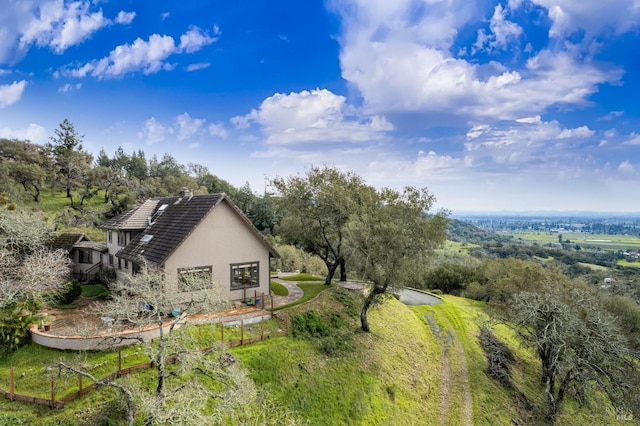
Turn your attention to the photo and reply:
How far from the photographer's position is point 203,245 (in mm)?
20469

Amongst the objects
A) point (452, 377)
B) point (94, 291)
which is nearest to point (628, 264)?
point (452, 377)

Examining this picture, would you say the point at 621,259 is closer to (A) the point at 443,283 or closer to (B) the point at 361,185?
(A) the point at 443,283

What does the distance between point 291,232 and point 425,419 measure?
Answer: 1610 cm

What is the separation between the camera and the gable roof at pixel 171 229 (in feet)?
65.3

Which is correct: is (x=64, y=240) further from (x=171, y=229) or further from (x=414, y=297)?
(x=414, y=297)

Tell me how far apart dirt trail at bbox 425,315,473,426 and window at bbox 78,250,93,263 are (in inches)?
1039

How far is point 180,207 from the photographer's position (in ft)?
→ 77.5

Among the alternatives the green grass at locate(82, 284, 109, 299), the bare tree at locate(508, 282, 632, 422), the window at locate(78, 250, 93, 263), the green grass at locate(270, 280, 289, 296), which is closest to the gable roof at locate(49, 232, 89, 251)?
the window at locate(78, 250, 93, 263)

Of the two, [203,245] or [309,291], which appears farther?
[309,291]

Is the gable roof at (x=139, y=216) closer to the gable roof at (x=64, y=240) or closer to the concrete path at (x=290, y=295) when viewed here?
the gable roof at (x=64, y=240)

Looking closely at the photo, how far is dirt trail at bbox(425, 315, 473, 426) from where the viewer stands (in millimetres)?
19047

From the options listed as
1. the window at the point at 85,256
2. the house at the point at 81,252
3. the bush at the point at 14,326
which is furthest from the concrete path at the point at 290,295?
the window at the point at 85,256

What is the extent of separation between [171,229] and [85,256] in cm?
1134

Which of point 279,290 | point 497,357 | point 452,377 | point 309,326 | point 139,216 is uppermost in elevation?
point 139,216
